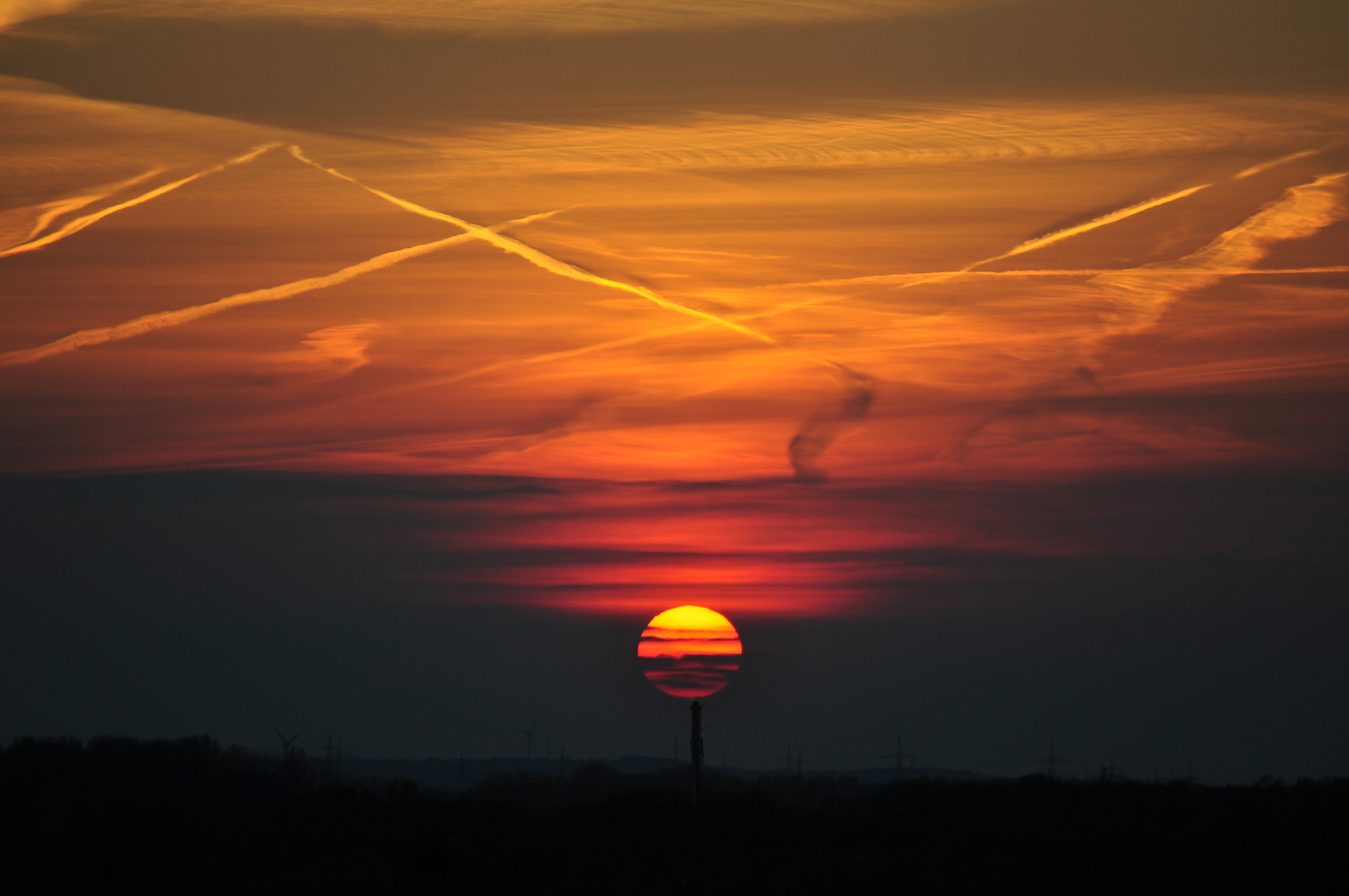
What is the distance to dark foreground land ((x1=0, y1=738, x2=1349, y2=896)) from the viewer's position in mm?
62531

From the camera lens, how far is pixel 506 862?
69062 mm

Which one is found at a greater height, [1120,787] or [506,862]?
[506,862]

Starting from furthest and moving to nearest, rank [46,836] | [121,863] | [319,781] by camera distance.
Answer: [319,781] < [46,836] < [121,863]

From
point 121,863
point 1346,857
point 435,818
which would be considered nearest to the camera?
point 1346,857

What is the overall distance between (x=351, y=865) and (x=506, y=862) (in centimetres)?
974

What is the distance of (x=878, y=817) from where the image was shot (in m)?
98.9

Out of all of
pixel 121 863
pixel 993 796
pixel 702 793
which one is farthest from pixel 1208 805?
pixel 121 863

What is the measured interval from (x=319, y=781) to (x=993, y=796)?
193 feet

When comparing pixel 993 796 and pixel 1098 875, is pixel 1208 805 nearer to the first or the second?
pixel 993 796

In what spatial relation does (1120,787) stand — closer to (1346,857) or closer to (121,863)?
(1346,857)

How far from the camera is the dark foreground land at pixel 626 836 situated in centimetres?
6253

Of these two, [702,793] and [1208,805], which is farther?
[702,793]

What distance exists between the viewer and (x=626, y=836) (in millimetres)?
91312

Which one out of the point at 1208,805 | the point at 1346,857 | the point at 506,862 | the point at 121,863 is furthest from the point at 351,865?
the point at 1208,805
